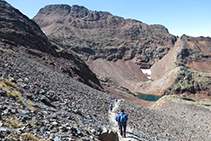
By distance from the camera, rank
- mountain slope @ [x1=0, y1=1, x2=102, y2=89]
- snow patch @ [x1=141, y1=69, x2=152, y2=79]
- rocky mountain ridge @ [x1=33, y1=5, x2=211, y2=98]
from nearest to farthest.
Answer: mountain slope @ [x1=0, y1=1, x2=102, y2=89] < rocky mountain ridge @ [x1=33, y1=5, x2=211, y2=98] < snow patch @ [x1=141, y1=69, x2=152, y2=79]

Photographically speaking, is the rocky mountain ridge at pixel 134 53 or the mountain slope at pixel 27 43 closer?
the mountain slope at pixel 27 43

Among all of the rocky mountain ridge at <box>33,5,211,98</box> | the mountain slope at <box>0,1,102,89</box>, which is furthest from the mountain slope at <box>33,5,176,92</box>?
the mountain slope at <box>0,1,102,89</box>

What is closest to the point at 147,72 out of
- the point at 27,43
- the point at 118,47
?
the point at 118,47

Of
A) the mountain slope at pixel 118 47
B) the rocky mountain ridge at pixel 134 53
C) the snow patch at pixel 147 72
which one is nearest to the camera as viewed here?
the rocky mountain ridge at pixel 134 53

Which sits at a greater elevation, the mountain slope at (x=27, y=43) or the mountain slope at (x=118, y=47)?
the mountain slope at (x=118, y=47)

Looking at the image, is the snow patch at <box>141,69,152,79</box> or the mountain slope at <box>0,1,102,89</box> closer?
the mountain slope at <box>0,1,102,89</box>

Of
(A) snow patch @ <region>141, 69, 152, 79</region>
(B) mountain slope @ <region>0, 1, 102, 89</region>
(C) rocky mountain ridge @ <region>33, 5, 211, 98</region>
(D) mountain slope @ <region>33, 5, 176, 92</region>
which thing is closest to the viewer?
(B) mountain slope @ <region>0, 1, 102, 89</region>

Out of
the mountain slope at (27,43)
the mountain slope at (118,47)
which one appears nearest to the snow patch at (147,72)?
the mountain slope at (118,47)

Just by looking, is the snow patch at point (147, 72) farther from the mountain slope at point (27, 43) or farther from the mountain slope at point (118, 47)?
the mountain slope at point (27, 43)

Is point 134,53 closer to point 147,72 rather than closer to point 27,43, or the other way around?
point 147,72

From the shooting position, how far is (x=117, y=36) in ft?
643

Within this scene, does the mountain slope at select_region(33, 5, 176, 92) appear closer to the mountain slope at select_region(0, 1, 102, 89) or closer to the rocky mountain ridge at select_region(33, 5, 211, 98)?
the rocky mountain ridge at select_region(33, 5, 211, 98)

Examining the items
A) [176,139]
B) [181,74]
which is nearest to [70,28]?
[181,74]

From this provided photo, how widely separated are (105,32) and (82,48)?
181 ft
